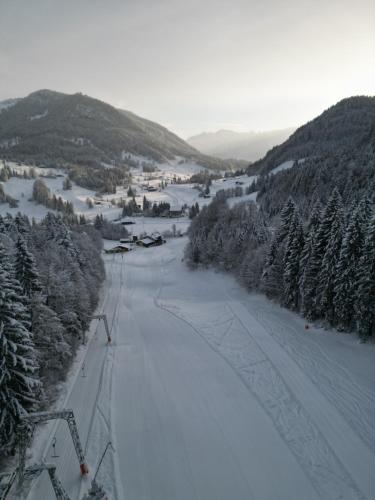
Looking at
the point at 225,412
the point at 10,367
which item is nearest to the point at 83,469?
the point at 10,367

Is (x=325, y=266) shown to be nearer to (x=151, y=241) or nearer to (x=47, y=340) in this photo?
(x=47, y=340)

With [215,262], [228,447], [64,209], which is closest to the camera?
[228,447]

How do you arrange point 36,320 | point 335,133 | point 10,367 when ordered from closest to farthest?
point 10,367, point 36,320, point 335,133

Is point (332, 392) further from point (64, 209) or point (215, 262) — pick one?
point (64, 209)

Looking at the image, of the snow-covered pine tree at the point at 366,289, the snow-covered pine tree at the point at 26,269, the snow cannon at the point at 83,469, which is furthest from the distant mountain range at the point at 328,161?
the snow cannon at the point at 83,469

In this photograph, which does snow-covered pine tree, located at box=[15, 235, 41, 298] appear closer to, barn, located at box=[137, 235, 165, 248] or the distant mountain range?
the distant mountain range

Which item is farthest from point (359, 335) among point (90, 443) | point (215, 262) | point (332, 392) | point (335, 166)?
point (335, 166)

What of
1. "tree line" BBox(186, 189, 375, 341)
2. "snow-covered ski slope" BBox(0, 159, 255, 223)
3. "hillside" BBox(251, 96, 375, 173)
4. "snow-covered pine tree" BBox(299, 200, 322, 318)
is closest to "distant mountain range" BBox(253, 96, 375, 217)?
"hillside" BBox(251, 96, 375, 173)
